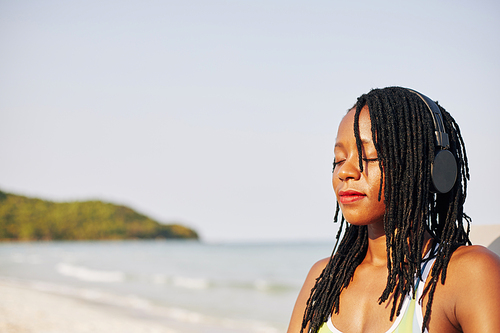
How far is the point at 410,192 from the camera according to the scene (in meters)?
1.49

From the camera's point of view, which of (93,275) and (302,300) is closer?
(302,300)

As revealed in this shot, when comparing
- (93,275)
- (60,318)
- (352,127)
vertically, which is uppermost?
(352,127)

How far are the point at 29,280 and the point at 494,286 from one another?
17918mm

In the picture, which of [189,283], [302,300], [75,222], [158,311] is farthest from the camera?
[75,222]

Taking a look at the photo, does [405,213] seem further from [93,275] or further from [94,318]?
[93,275]

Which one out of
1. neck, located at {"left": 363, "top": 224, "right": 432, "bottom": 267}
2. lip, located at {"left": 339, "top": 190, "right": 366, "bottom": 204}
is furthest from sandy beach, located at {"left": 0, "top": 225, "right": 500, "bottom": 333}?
lip, located at {"left": 339, "top": 190, "right": 366, "bottom": 204}

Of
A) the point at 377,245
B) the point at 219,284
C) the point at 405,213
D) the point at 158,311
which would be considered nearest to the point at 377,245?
the point at 377,245

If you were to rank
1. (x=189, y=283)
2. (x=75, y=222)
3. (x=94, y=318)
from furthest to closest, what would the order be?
(x=75, y=222), (x=189, y=283), (x=94, y=318)

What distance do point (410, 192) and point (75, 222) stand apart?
332 ft

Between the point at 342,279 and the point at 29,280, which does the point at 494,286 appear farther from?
the point at 29,280

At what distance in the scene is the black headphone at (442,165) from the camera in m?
1.47

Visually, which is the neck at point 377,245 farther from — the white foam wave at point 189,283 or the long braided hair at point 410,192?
the white foam wave at point 189,283

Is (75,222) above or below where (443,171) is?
below

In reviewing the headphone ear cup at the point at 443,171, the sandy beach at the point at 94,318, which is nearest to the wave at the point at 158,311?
the sandy beach at the point at 94,318
